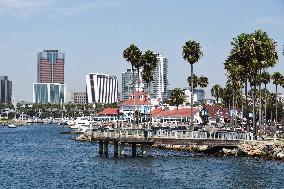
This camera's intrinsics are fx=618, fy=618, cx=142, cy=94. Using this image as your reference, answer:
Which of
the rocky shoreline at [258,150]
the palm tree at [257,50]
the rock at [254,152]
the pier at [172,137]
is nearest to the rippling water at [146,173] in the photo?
the pier at [172,137]

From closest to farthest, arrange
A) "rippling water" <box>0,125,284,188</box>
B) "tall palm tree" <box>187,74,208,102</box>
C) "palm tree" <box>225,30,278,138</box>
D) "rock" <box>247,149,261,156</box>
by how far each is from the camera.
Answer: "rippling water" <box>0,125,284,188</box> < "rock" <box>247,149,261,156</box> < "palm tree" <box>225,30,278,138</box> < "tall palm tree" <box>187,74,208,102</box>

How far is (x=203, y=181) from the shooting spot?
6353 cm

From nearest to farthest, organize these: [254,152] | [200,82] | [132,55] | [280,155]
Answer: [280,155], [254,152], [132,55], [200,82]

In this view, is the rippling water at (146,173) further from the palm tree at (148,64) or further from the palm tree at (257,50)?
the palm tree at (148,64)

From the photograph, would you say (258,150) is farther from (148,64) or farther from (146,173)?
(148,64)

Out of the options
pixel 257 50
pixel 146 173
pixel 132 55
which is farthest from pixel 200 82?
pixel 146 173

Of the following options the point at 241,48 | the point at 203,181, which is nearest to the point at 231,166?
the point at 203,181

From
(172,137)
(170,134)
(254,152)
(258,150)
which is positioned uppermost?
(170,134)

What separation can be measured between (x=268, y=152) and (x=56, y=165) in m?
29.4

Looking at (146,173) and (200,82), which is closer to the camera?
(146,173)

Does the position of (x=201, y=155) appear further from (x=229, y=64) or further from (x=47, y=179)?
(x=229, y=64)

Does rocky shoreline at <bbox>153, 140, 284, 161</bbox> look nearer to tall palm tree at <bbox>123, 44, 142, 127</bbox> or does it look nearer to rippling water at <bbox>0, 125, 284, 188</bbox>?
rippling water at <bbox>0, 125, 284, 188</bbox>

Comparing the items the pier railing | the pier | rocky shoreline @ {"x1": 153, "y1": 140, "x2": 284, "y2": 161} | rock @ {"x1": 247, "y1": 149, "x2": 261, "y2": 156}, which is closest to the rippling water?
the pier

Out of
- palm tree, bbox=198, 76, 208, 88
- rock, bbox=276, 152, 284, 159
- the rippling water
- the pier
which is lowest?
the rippling water
